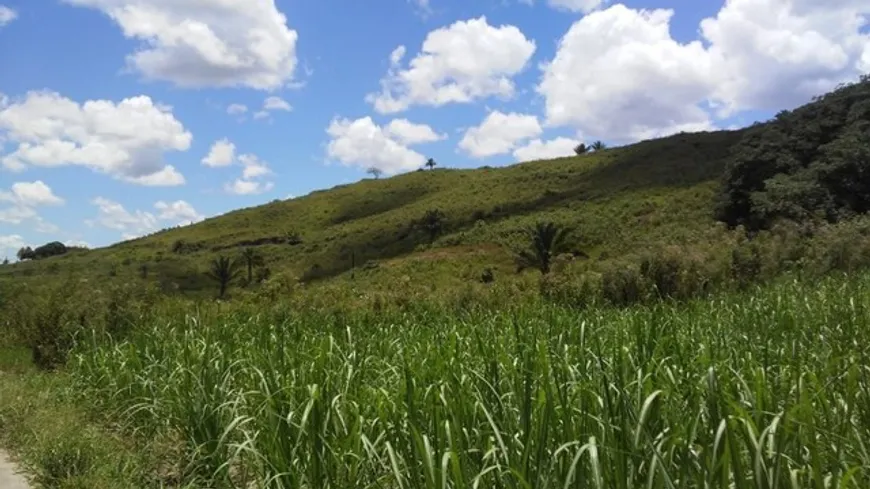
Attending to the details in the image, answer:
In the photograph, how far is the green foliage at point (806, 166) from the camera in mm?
29312

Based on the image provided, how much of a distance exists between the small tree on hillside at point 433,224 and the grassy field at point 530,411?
64403 mm

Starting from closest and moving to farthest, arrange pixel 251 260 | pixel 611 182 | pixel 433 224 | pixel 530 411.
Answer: pixel 530 411 → pixel 251 260 → pixel 433 224 → pixel 611 182

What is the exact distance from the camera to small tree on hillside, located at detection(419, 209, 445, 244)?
7200 cm

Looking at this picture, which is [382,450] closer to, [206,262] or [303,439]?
[303,439]

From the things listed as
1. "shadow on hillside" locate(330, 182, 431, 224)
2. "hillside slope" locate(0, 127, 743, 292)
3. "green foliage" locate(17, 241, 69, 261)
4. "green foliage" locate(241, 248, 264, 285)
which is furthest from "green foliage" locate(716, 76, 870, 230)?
"green foliage" locate(17, 241, 69, 261)

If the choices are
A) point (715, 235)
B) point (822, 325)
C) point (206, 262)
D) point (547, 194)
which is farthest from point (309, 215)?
point (822, 325)

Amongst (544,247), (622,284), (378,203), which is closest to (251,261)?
(378,203)

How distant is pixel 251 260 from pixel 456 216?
22.8 metres

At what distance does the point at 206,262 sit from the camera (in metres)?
77.5

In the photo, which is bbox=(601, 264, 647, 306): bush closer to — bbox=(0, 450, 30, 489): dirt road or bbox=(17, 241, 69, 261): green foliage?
bbox=(0, 450, 30, 489): dirt road

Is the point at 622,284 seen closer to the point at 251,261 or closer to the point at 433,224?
the point at 433,224

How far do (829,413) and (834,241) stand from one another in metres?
Answer: 15.4

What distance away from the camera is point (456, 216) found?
254ft

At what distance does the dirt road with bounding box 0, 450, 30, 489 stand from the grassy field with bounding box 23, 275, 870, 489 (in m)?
0.83
